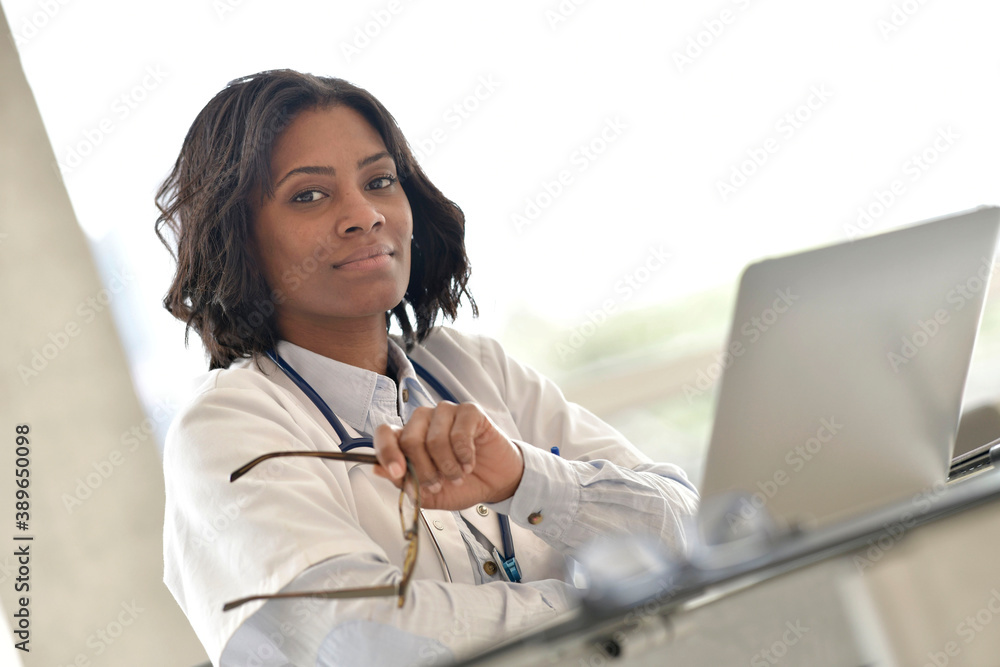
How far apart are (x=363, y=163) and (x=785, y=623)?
3.46 feet

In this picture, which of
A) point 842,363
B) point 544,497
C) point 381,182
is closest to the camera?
point 842,363

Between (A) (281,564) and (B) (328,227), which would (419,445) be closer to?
(A) (281,564)

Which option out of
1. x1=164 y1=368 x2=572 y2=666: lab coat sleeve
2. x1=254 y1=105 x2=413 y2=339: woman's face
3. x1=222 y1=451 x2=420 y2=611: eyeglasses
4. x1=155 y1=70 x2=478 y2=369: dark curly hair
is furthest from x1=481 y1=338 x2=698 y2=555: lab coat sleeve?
x1=155 y1=70 x2=478 y2=369: dark curly hair

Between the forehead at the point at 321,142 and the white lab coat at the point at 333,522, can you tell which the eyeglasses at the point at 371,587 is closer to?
the white lab coat at the point at 333,522

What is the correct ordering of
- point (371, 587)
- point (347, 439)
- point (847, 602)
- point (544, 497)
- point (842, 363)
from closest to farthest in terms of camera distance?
point (847, 602), point (371, 587), point (842, 363), point (544, 497), point (347, 439)

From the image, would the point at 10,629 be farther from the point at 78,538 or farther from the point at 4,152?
the point at 4,152

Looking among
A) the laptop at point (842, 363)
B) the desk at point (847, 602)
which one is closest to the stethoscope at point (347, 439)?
the laptop at point (842, 363)

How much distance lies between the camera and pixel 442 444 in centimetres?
98

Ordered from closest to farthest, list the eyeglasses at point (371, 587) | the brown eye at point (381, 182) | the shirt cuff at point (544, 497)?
the eyeglasses at point (371, 587) < the shirt cuff at point (544, 497) < the brown eye at point (381, 182)

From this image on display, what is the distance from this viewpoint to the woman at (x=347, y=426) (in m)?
0.96

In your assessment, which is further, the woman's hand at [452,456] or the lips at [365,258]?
the lips at [365,258]

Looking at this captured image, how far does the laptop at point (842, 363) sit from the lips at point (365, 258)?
0.66 meters

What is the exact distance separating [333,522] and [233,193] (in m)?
0.61

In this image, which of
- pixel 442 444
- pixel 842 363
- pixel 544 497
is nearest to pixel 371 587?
pixel 442 444
